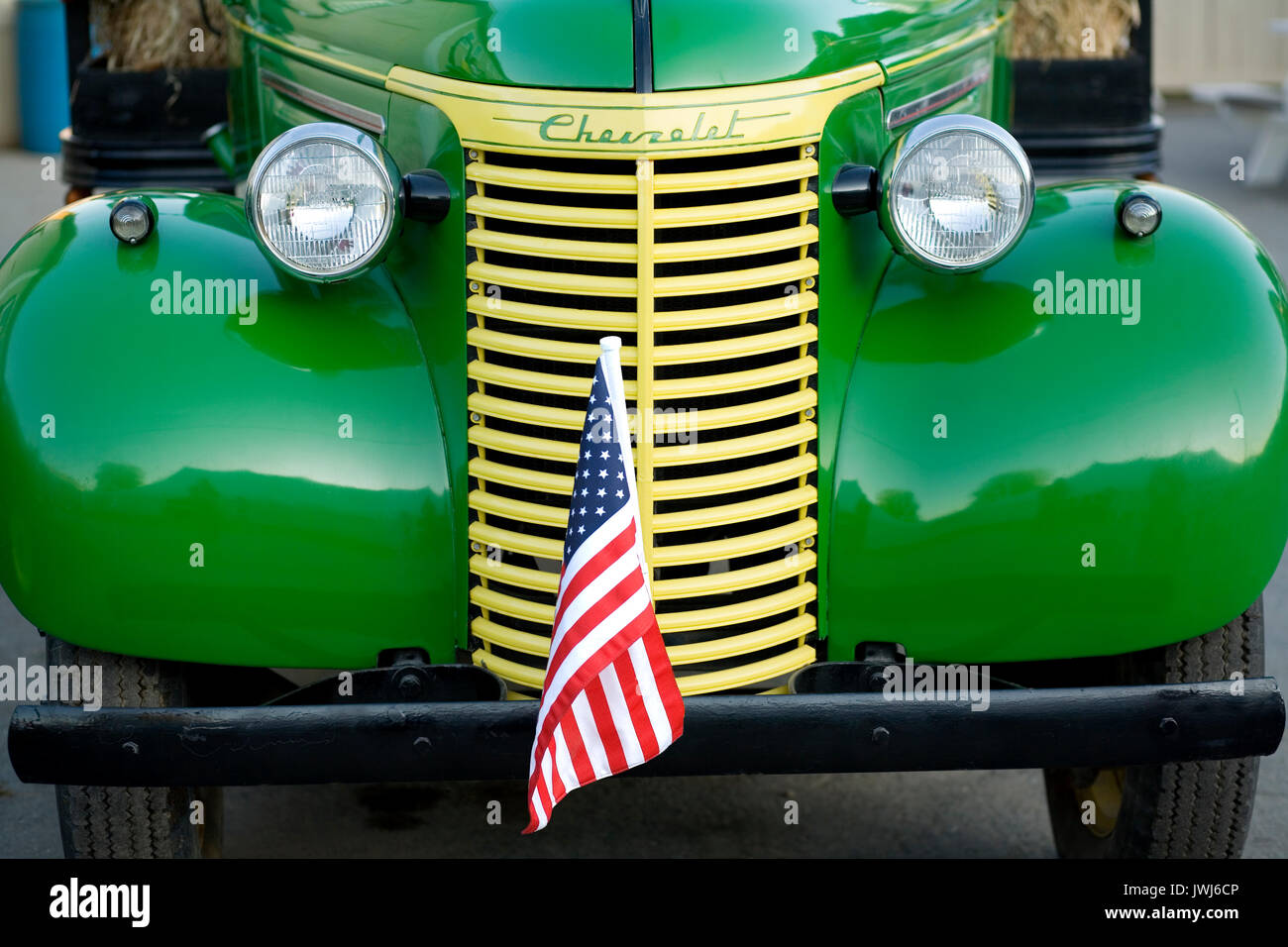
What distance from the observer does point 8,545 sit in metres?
2.74

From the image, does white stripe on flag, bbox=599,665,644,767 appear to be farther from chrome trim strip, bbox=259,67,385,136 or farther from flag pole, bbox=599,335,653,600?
chrome trim strip, bbox=259,67,385,136

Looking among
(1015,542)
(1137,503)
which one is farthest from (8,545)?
(1137,503)

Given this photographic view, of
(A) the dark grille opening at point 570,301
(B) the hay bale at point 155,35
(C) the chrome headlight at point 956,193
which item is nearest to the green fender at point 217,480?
(A) the dark grille opening at point 570,301

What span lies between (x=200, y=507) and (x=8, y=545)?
1.22 feet

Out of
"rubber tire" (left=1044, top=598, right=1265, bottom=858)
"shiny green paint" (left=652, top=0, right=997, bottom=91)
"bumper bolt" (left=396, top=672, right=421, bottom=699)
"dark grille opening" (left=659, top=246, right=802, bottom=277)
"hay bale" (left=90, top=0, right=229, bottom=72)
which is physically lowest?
"rubber tire" (left=1044, top=598, right=1265, bottom=858)

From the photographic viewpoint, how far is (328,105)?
3307mm

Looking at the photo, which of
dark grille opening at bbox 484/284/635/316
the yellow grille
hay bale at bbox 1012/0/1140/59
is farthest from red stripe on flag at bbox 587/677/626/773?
hay bale at bbox 1012/0/1140/59

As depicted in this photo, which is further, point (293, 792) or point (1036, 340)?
point (293, 792)

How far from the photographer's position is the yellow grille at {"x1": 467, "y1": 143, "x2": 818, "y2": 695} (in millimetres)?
2682

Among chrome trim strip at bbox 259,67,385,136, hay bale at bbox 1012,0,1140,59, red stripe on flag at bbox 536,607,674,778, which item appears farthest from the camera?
hay bale at bbox 1012,0,1140,59

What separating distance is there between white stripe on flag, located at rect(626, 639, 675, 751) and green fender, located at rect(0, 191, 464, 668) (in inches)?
19.2

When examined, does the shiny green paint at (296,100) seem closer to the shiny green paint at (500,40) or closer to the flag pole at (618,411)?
the shiny green paint at (500,40)

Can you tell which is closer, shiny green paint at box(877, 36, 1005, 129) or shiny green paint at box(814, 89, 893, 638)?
shiny green paint at box(814, 89, 893, 638)

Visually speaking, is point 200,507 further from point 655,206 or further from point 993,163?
point 993,163
